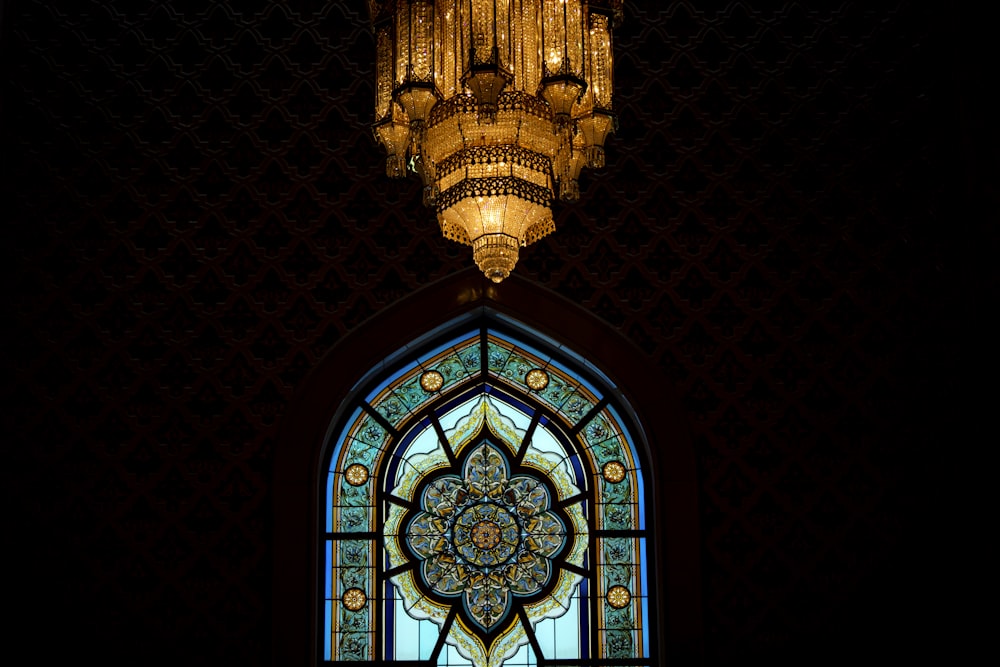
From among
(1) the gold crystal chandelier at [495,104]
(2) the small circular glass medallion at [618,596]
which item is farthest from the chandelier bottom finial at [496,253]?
(2) the small circular glass medallion at [618,596]

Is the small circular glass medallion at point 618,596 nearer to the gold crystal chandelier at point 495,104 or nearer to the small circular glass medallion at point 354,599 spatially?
the small circular glass medallion at point 354,599

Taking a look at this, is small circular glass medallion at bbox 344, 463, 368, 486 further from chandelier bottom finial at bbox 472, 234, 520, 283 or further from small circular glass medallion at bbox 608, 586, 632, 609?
chandelier bottom finial at bbox 472, 234, 520, 283

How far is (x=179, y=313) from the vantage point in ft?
24.1

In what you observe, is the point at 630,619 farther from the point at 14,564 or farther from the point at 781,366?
the point at 14,564

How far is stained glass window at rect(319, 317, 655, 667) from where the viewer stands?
23.3 ft

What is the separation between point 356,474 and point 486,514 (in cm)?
73

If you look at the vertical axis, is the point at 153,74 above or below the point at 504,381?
above

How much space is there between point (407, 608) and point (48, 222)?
283 centimetres

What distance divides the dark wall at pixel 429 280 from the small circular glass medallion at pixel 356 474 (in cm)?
48

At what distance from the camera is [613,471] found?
24.2ft

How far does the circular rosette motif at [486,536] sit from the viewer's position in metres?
7.18

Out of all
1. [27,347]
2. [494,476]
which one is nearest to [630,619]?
[494,476]

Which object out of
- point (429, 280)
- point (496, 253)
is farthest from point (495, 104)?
point (429, 280)

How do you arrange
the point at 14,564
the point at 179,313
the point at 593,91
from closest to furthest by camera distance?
the point at 593,91 → the point at 14,564 → the point at 179,313
